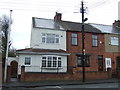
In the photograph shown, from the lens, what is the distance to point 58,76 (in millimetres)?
22516

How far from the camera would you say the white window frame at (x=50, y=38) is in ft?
88.4

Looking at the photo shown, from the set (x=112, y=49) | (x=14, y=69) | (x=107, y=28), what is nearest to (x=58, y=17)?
(x=107, y=28)

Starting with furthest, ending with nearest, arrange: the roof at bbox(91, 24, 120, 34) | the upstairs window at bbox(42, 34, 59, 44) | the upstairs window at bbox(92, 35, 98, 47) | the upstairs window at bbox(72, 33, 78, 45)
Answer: the roof at bbox(91, 24, 120, 34)
the upstairs window at bbox(92, 35, 98, 47)
the upstairs window at bbox(72, 33, 78, 45)
the upstairs window at bbox(42, 34, 59, 44)

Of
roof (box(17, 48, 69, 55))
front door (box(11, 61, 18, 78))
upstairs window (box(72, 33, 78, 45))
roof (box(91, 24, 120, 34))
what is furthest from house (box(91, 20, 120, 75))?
front door (box(11, 61, 18, 78))

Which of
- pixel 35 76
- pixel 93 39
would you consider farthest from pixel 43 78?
pixel 93 39

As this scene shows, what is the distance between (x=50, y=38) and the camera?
89.6ft

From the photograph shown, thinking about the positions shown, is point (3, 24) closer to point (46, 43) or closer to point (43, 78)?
point (46, 43)

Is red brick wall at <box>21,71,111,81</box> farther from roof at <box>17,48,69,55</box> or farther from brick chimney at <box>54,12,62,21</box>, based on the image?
brick chimney at <box>54,12,62,21</box>

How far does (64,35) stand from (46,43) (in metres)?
3.25

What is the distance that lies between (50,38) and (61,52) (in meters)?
3.08

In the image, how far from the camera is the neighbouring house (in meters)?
24.0

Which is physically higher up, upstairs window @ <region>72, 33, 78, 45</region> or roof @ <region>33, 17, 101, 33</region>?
roof @ <region>33, 17, 101, 33</region>

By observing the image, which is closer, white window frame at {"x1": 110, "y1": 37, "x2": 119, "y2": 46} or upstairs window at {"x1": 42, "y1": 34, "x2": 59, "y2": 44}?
upstairs window at {"x1": 42, "y1": 34, "x2": 59, "y2": 44}

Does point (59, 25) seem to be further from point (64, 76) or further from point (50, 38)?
point (64, 76)
